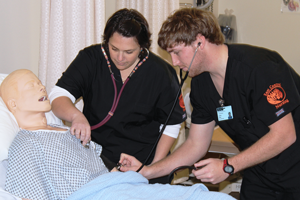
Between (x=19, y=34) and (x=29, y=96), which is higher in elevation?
(x=19, y=34)

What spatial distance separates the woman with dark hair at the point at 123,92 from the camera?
1440mm

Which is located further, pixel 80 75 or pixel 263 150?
pixel 80 75

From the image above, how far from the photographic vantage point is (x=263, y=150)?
1.18 metres

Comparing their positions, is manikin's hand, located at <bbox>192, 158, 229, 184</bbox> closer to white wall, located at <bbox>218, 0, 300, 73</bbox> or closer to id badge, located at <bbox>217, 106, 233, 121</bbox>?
id badge, located at <bbox>217, 106, 233, 121</bbox>

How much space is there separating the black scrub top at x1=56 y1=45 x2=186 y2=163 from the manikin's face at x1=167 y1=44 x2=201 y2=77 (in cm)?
25

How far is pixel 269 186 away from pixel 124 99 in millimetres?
832

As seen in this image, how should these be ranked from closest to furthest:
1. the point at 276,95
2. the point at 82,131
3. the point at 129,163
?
1. the point at 276,95
2. the point at 82,131
3. the point at 129,163

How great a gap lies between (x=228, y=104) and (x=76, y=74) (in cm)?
79

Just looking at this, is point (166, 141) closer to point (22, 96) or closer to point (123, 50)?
point (123, 50)

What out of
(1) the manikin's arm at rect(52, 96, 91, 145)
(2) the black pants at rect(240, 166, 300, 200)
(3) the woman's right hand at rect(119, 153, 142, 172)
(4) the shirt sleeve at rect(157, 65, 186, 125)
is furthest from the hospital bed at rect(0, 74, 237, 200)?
(2) the black pants at rect(240, 166, 300, 200)

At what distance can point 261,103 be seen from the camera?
121cm

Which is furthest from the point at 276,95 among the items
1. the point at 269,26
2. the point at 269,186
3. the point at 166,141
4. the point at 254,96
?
the point at 269,26

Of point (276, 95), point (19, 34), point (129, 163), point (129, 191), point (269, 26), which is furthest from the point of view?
point (269, 26)

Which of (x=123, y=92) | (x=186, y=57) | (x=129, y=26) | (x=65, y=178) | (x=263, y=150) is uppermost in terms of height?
(x=129, y=26)
